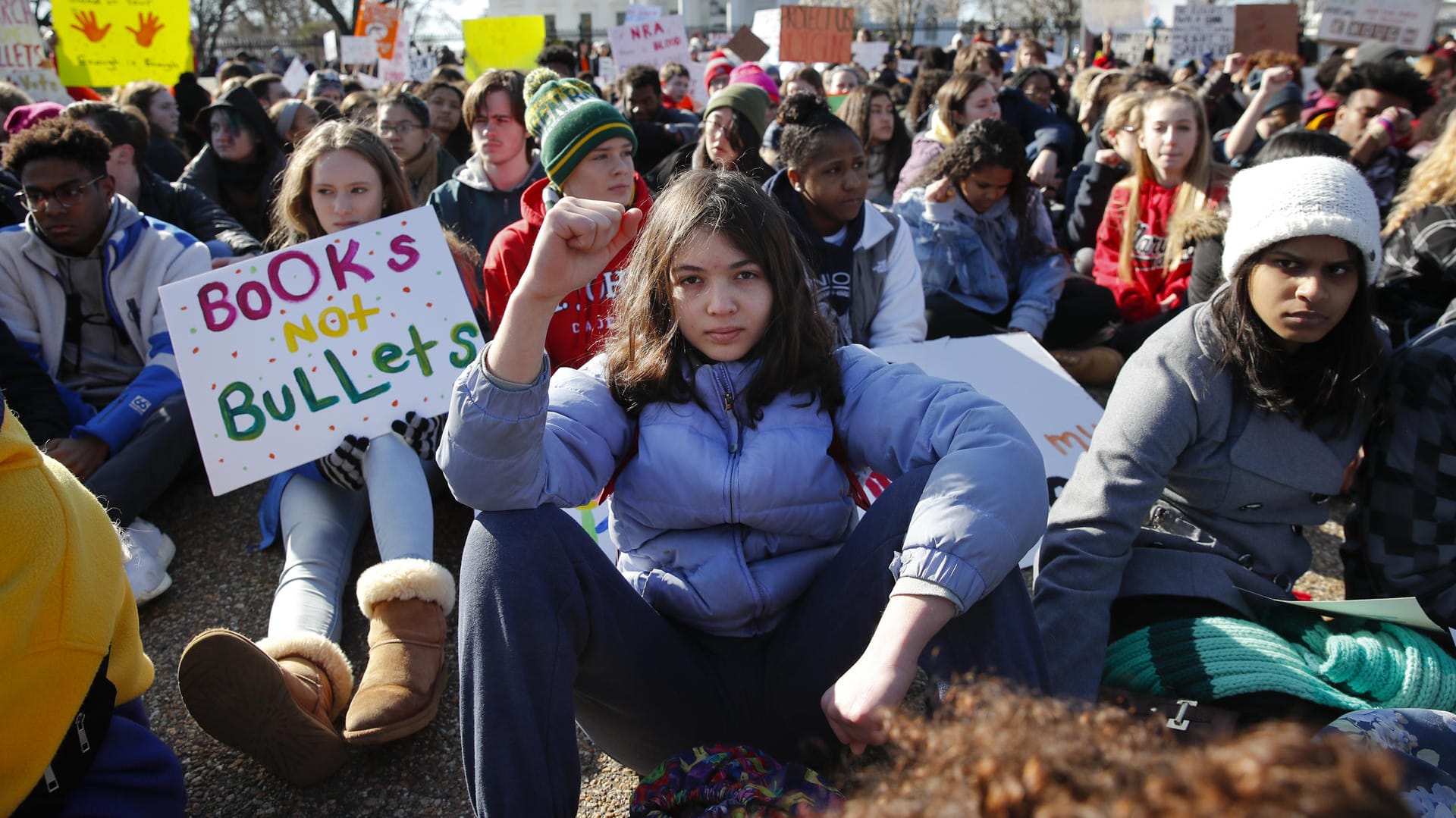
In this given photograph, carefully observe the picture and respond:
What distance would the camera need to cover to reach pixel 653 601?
6.22 ft

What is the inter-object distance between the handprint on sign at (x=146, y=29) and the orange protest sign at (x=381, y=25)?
125 inches

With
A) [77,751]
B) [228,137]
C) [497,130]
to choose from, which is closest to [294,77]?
[228,137]

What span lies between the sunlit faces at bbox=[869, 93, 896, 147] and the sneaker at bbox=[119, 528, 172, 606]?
15.6 feet

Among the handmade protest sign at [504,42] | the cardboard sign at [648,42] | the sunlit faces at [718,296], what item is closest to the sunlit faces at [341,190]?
the sunlit faces at [718,296]

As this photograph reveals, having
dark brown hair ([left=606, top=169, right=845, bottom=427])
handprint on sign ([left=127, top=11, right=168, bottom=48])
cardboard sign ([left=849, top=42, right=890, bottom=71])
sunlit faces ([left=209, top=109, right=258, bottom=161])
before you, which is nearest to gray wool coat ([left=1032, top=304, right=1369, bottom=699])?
dark brown hair ([left=606, top=169, right=845, bottom=427])

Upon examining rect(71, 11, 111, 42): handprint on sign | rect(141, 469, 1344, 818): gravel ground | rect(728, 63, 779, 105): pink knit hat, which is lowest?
rect(141, 469, 1344, 818): gravel ground

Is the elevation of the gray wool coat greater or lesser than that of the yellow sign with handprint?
lesser

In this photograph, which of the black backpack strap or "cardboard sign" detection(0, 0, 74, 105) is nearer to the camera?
the black backpack strap

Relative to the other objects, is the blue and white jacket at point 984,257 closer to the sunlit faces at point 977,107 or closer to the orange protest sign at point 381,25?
the sunlit faces at point 977,107

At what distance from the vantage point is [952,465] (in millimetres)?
1623

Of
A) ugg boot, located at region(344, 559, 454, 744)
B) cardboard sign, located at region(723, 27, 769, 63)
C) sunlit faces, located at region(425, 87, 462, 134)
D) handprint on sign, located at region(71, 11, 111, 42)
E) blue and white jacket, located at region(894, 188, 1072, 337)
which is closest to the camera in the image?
ugg boot, located at region(344, 559, 454, 744)

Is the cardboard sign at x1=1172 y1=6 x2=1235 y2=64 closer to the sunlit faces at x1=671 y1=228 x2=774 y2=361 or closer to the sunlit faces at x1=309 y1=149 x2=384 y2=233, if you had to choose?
the sunlit faces at x1=309 y1=149 x2=384 y2=233

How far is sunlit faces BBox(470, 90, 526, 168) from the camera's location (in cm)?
455

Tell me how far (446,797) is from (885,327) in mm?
2303
